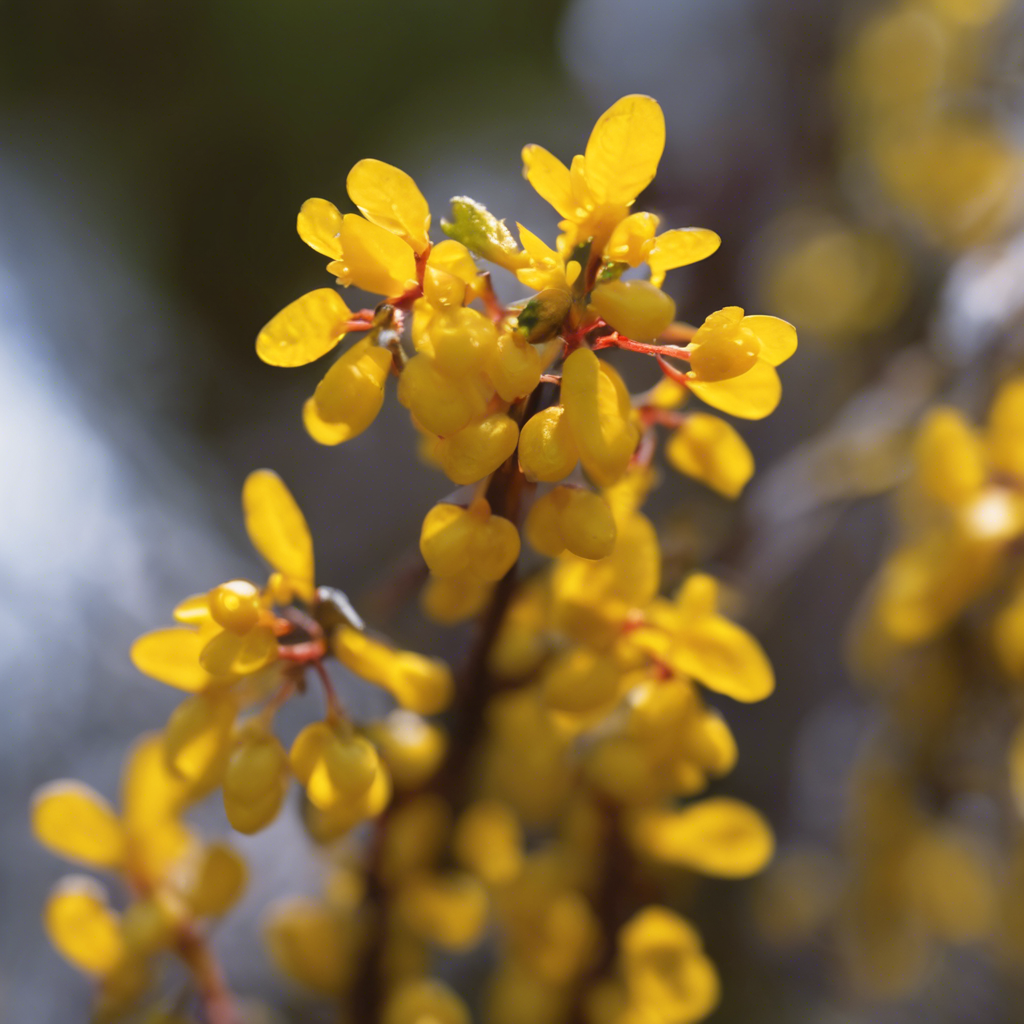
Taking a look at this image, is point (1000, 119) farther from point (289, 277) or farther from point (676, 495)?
point (289, 277)

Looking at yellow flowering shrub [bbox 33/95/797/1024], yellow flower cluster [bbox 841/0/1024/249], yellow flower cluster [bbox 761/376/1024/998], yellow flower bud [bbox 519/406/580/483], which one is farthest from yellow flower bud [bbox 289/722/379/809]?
yellow flower cluster [bbox 841/0/1024/249]

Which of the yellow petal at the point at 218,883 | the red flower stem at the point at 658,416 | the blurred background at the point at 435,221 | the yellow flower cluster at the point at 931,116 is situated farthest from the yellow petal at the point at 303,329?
the yellow flower cluster at the point at 931,116

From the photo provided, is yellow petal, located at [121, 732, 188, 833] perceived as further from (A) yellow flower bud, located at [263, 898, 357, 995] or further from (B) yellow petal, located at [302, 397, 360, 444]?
(B) yellow petal, located at [302, 397, 360, 444]

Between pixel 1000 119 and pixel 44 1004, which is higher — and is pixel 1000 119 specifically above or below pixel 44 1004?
above

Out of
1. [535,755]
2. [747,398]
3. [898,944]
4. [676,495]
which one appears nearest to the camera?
[747,398]

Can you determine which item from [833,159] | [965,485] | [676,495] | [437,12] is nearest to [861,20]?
[833,159]

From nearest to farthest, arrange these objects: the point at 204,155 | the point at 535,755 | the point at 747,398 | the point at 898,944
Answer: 1. the point at 747,398
2. the point at 535,755
3. the point at 898,944
4. the point at 204,155

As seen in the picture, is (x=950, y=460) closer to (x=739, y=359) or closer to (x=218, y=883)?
(x=739, y=359)
